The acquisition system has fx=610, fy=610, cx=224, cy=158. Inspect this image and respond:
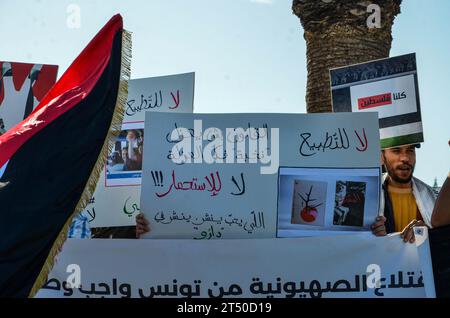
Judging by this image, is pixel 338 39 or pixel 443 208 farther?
pixel 338 39

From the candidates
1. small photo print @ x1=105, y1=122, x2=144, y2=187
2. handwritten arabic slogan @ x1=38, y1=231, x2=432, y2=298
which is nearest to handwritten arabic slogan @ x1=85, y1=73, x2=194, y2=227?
small photo print @ x1=105, y1=122, x2=144, y2=187

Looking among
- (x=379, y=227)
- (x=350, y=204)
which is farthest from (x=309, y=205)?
(x=379, y=227)

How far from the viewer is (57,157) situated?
3.50 meters

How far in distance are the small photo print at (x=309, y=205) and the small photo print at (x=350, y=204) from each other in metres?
0.10

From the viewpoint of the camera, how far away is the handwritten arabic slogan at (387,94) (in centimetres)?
471

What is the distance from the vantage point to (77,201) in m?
3.43

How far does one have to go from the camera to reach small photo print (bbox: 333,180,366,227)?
423cm

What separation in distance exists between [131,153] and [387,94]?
2.18 metres

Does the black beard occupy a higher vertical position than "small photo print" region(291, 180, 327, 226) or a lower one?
higher

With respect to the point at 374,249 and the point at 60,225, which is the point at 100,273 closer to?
the point at 60,225

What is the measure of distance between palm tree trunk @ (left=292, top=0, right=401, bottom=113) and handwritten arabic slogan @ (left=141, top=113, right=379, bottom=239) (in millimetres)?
1797

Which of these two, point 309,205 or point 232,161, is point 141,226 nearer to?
point 232,161

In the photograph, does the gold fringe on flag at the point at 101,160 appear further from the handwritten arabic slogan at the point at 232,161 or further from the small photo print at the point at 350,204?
the small photo print at the point at 350,204

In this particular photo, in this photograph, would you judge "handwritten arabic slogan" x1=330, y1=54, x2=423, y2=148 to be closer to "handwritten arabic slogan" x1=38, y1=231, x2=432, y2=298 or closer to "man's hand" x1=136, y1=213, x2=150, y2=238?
"handwritten arabic slogan" x1=38, y1=231, x2=432, y2=298
